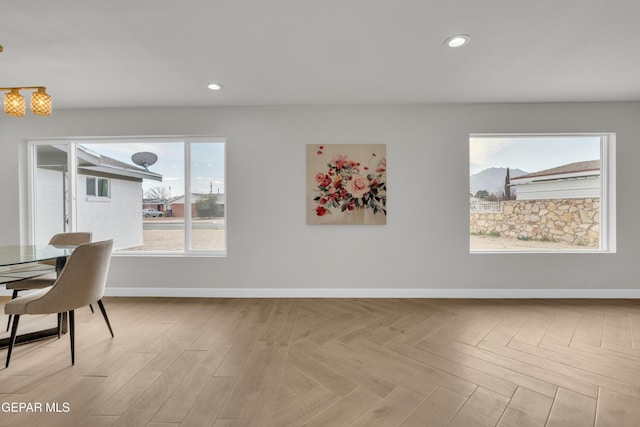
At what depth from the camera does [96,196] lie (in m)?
3.51

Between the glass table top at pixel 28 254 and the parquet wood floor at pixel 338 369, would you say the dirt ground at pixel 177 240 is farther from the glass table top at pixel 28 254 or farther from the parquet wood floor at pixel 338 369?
the glass table top at pixel 28 254

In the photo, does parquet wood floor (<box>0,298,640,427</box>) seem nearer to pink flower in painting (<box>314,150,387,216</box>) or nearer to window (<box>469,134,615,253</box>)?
window (<box>469,134,615,253</box>)

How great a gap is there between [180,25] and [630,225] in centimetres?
510

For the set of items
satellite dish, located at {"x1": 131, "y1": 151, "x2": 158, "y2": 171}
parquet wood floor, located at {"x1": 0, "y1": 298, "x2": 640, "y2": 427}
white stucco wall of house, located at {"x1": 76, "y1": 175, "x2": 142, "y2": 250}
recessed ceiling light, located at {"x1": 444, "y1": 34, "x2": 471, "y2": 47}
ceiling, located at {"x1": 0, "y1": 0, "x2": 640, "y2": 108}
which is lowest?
parquet wood floor, located at {"x1": 0, "y1": 298, "x2": 640, "y2": 427}

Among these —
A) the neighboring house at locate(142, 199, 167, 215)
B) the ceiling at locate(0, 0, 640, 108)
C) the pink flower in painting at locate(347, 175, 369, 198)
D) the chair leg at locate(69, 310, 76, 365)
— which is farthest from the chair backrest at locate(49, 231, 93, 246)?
the pink flower in painting at locate(347, 175, 369, 198)

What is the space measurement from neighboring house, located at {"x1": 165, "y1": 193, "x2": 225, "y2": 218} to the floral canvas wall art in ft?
3.84

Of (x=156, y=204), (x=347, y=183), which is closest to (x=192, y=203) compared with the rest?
(x=156, y=204)

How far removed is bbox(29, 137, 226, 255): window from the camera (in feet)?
11.2

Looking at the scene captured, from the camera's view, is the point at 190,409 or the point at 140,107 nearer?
the point at 190,409

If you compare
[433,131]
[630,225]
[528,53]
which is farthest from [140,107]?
[630,225]

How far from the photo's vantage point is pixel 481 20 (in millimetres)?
1762

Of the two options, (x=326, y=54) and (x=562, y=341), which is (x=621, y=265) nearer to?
(x=562, y=341)

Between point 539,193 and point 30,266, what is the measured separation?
5.54 m

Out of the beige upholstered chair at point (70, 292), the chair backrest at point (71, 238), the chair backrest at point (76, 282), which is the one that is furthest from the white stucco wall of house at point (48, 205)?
the chair backrest at point (76, 282)
